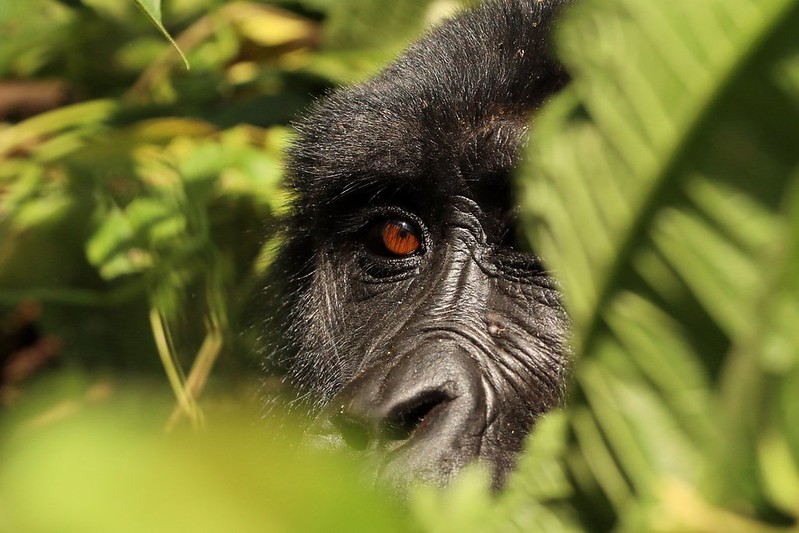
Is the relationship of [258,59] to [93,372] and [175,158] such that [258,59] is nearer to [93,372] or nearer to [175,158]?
[175,158]

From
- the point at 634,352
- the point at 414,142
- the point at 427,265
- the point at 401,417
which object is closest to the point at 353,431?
the point at 401,417

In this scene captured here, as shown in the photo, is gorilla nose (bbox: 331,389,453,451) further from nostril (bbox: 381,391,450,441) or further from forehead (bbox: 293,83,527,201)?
forehead (bbox: 293,83,527,201)

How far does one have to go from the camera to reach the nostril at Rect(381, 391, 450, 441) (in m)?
1.83

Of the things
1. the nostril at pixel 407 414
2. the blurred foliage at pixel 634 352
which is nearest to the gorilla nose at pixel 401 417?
the nostril at pixel 407 414

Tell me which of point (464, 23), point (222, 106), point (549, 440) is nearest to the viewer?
point (549, 440)

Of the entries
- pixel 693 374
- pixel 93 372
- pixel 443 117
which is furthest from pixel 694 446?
pixel 93 372

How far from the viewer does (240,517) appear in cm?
46

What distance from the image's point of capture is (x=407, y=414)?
1.84m

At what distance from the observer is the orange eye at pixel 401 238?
7.84 ft

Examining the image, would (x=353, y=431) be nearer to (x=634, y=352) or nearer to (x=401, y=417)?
(x=401, y=417)

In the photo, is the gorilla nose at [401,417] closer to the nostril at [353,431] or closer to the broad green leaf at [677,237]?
the nostril at [353,431]

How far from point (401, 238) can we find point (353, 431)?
0.60 meters

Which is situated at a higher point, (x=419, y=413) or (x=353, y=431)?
(x=419, y=413)

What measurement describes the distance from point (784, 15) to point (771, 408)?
194mm
